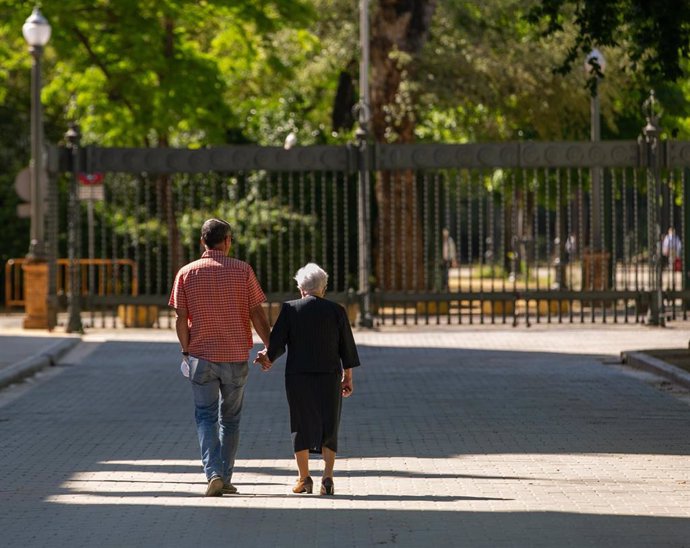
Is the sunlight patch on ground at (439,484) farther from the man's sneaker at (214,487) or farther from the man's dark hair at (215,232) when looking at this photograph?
the man's dark hair at (215,232)

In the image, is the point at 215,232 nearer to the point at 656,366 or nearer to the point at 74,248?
the point at 656,366

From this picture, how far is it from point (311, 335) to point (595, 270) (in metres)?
24.4

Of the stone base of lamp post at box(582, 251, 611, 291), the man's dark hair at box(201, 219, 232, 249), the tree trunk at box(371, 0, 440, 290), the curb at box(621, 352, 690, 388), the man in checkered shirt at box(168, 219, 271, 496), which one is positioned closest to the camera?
the man in checkered shirt at box(168, 219, 271, 496)

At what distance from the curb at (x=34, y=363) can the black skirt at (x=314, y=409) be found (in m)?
8.45

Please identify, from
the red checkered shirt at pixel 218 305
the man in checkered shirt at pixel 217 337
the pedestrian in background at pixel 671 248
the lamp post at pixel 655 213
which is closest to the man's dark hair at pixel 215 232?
the man in checkered shirt at pixel 217 337

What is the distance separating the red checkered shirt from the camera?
10.2m

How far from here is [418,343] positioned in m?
24.5

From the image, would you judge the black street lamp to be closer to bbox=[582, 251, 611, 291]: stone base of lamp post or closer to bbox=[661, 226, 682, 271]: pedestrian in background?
bbox=[582, 251, 611, 291]: stone base of lamp post

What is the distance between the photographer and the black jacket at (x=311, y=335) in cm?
1030

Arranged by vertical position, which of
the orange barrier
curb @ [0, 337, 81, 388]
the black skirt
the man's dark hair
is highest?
the man's dark hair

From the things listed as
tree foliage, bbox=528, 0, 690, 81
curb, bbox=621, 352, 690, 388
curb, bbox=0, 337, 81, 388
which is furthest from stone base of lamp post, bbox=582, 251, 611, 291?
curb, bbox=0, 337, 81, 388

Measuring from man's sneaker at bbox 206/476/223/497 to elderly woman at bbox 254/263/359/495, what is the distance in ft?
1.50

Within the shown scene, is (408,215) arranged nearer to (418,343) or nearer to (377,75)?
(377,75)

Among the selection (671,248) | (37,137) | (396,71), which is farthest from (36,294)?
(396,71)
